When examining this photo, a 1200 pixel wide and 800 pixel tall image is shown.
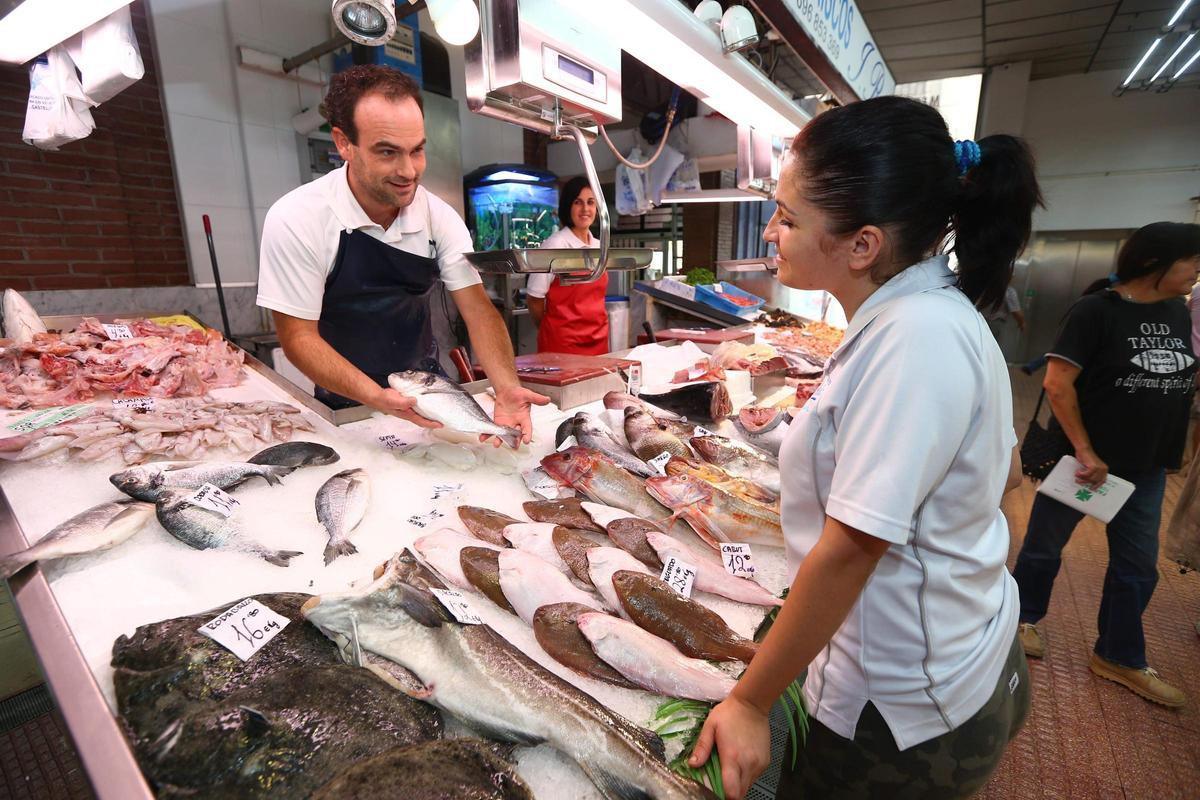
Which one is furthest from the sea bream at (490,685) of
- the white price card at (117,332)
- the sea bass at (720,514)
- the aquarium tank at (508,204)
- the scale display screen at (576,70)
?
the aquarium tank at (508,204)

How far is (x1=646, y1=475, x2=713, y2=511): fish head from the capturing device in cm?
169

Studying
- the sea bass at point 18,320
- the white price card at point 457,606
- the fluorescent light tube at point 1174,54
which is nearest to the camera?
the white price card at point 457,606

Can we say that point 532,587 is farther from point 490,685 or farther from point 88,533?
point 88,533

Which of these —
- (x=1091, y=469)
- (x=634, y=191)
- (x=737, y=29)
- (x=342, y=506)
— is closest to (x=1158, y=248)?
(x=1091, y=469)

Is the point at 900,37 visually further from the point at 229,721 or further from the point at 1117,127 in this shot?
the point at 229,721

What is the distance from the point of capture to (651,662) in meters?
1.09

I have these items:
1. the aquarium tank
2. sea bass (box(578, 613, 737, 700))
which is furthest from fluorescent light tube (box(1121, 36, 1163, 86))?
sea bass (box(578, 613, 737, 700))

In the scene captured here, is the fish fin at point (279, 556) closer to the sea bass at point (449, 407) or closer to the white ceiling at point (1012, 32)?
the sea bass at point (449, 407)

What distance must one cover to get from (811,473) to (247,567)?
130 cm

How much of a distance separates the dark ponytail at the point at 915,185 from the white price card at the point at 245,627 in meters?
1.29

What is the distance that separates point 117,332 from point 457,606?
128 inches

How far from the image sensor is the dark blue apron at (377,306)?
2.58 metres

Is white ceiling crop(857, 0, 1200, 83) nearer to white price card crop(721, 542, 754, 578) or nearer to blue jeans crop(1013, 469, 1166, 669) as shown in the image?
blue jeans crop(1013, 469, 1166, 669)

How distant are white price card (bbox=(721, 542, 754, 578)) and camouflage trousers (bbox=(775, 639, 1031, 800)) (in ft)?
1.20
